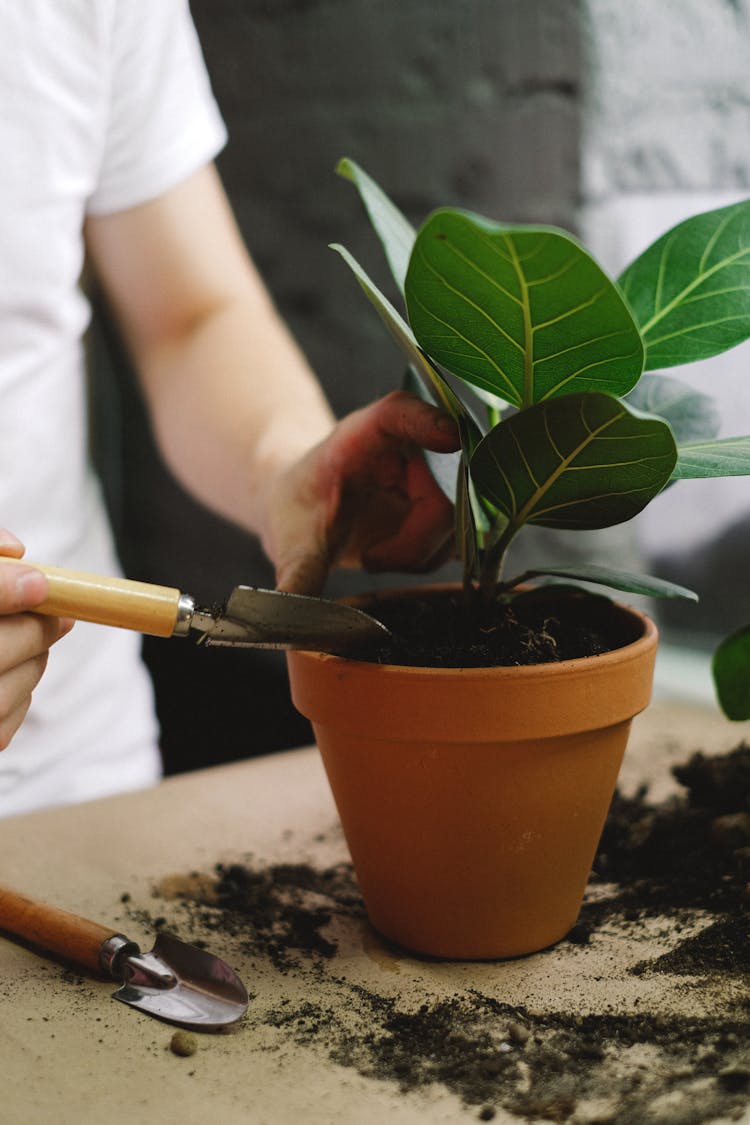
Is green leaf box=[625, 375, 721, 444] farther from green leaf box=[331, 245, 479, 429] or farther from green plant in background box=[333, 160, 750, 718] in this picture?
green leaf box=[331, 245, 479, 429]

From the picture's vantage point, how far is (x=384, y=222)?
0.59m

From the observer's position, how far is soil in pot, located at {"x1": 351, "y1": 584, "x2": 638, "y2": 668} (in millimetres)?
585

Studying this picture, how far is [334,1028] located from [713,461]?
36cm

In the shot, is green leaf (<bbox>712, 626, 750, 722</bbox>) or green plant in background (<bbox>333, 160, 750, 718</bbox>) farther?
green leaf (<bbox>712, 626, 750, 722</bbox>)

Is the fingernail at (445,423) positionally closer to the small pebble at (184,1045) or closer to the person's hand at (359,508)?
the person's hand at (359,508)

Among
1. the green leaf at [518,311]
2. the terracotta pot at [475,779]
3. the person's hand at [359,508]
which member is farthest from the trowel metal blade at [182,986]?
the green leaf at [518,311]

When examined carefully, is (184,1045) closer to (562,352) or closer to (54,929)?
(54,929)

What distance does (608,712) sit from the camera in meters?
0.56

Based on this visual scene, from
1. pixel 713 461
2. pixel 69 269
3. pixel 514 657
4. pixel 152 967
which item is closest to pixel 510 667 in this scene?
pixel 514 657

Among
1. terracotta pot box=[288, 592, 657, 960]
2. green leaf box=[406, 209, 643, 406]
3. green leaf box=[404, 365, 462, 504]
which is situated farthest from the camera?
green leaf box=[404, 365, 462, 504]

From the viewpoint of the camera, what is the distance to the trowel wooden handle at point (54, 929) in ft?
1.86

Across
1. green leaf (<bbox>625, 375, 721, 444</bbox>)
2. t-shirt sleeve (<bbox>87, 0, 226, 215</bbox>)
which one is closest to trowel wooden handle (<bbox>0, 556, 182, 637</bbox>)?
green leaf (<bbox>625, 375, 721, 444</bbox>)

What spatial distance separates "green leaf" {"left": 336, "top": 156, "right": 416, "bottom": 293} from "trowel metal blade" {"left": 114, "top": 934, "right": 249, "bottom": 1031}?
39 centimetres

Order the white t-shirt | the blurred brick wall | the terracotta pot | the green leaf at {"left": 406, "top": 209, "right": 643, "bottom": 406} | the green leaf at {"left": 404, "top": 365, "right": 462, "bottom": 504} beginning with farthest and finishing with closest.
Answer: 1. the blurred brick wall
2. the white t-shirt
3. the green leaf at {"left": 404, "top": 365, "right": 462, "bottom": 504}
4. the terracotta pot
5. the green leaf at {"left": 406, "top": 209, "right": 643, "bottom": 406}
